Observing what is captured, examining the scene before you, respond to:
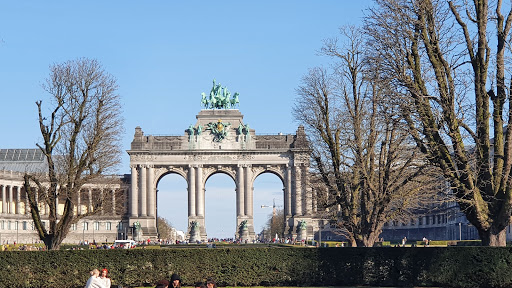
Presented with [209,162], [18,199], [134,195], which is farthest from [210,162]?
[18,199]

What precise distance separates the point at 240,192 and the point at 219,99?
52.8 feet

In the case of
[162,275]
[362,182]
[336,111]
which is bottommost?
[162,275]

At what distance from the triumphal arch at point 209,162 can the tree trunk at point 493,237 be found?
10120 cm

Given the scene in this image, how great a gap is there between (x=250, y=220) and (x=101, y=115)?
8041 cm

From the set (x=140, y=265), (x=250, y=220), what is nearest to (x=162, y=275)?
(x=140, y=265)

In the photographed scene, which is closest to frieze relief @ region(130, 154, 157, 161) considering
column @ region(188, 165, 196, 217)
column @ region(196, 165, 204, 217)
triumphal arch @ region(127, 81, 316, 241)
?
triumphal arch @ region(127, 81, 316, 241)

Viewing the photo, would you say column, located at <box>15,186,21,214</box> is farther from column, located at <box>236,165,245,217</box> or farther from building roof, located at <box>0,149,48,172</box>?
column, located at <box>236,165,245,217</box>

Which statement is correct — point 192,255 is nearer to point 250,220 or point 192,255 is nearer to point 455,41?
point 455,41

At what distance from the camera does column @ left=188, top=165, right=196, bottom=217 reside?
461ft

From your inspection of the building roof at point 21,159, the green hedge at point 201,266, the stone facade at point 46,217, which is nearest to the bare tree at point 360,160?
the green hedge at point 201,266

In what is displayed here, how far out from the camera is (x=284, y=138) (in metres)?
144

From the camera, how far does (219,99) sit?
14588cm

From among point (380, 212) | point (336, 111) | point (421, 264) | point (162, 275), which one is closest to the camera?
point (421, 264)

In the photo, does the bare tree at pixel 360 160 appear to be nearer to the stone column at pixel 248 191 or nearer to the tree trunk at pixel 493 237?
the tree trunk at pixel 493 237
